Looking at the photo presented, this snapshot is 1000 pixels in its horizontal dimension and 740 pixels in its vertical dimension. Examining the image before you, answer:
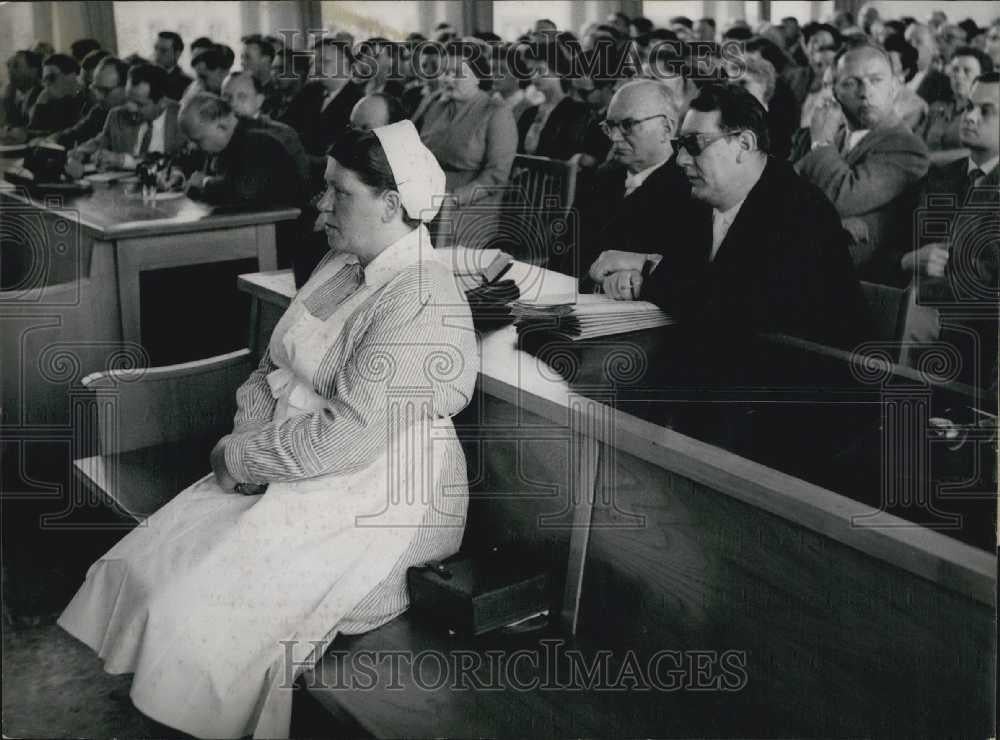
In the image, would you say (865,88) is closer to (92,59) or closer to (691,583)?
(92,59)

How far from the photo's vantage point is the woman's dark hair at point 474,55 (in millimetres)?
3104

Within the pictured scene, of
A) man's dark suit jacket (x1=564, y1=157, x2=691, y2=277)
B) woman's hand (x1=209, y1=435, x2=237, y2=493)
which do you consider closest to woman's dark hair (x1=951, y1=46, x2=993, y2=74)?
A: man's dark suit jacket (x1=564, y1=157, x2=691, y2=277)

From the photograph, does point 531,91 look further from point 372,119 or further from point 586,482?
point 586,482

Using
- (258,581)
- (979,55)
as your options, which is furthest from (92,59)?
(979,55)

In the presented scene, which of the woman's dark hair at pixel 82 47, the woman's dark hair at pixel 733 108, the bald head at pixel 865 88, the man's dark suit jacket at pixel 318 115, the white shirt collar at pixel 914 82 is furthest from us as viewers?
the white shirt collar at pixel 914 82

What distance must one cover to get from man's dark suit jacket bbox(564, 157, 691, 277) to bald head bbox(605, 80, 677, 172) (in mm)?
49

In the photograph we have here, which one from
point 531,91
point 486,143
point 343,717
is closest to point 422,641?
point 343,717

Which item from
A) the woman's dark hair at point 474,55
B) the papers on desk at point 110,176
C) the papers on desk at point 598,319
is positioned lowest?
the papers on desk at point 598,319

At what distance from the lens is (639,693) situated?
183 cm

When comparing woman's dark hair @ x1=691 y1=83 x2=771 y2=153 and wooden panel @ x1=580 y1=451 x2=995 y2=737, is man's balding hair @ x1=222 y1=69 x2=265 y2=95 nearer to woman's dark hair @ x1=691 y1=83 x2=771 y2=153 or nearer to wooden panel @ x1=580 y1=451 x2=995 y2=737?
woman's dark hair @ x1=691 y1=83 x2=771 y2=153

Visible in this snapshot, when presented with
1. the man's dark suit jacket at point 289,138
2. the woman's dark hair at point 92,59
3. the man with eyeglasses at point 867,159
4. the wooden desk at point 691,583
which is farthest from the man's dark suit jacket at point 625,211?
the woman's dark hair at point 92,59

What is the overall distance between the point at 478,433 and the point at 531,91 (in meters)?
3.54

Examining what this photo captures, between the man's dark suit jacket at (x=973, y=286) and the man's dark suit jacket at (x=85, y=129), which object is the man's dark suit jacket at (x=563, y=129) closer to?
the man's dark suit jacket at (x=85, y=129)

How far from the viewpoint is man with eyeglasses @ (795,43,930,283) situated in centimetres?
342
